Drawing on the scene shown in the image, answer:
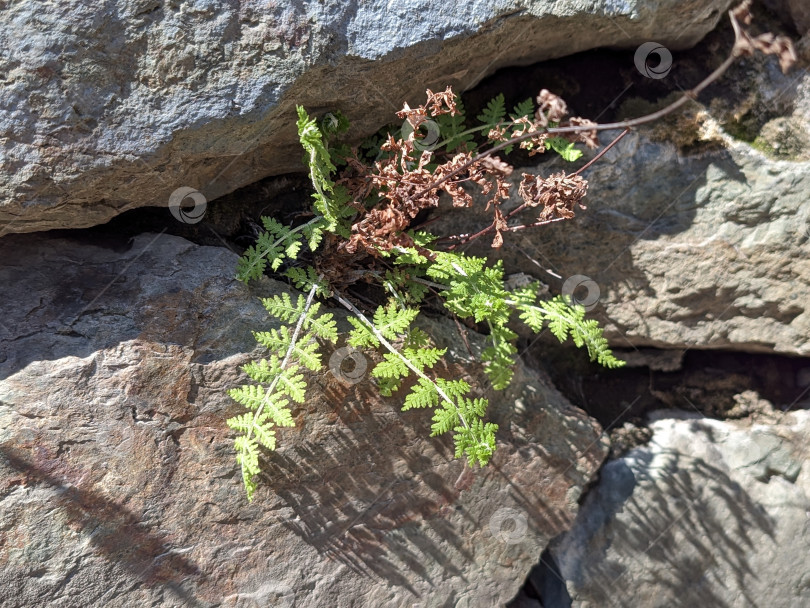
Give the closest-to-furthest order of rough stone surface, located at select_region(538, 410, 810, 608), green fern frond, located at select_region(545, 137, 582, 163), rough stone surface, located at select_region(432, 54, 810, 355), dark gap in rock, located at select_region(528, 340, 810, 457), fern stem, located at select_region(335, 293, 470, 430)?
fern stem, located at select_region(335, 293, 470, 430) → green fern frond, located at select_region(545, 137, 582, 163) → rough stone surface, located at select_region(432, 54, 810, 355) → rough stone surface, located at select_region(538, 410, 810, 608) → dark gap in rock, located at select_region(528, 340, 810, 457)

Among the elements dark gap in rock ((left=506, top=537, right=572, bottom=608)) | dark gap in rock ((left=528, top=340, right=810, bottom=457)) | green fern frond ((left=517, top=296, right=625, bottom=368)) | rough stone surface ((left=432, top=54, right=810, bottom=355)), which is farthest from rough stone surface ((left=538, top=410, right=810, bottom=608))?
green fern frond ((left=517, top=296, right=625, bottom=368))

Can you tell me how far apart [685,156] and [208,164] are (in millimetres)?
3201

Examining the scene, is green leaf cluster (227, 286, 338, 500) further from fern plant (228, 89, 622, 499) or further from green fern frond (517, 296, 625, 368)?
green fern frond (517, 296, 625, 368)

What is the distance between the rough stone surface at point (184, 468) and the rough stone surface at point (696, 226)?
1.15 metres

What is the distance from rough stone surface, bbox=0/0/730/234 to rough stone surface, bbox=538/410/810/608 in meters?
3.26

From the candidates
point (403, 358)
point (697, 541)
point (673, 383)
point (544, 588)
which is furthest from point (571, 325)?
point (544, 588)

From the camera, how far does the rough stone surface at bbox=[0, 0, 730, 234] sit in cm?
341

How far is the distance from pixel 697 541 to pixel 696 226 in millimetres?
2260

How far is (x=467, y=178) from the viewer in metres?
3.78

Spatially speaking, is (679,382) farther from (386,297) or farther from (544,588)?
(386,297)

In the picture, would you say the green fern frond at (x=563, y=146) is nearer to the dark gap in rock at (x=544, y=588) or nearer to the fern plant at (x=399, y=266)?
the fern plant at (x=399, y=266)

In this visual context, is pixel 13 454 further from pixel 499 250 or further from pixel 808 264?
pixel 808 264

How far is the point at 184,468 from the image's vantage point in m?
3.93

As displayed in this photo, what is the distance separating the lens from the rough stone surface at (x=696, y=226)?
183 inches
